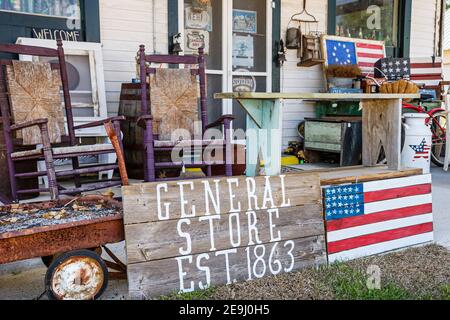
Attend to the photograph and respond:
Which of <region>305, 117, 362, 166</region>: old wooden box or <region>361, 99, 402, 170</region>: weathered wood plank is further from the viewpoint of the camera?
<region>305, 117, 362, 166</region>: old wooden box

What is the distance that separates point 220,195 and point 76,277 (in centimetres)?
67

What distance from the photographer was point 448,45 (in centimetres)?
1534

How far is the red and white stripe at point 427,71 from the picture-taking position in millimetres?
6035

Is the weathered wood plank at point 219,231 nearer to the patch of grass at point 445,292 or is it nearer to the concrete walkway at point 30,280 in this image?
the concrete walkway at point 30,280

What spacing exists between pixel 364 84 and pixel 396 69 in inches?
18.6

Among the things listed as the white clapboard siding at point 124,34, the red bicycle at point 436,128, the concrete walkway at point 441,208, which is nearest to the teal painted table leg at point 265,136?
the concrete walkway at point 441,208

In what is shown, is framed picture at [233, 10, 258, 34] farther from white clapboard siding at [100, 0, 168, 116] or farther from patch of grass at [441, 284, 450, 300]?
patch of grass at [441, 284, 450, 300]

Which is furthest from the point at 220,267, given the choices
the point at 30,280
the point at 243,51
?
the point at 243,51

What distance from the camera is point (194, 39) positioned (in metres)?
4.82

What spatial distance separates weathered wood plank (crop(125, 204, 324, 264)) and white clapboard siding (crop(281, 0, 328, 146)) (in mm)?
3262

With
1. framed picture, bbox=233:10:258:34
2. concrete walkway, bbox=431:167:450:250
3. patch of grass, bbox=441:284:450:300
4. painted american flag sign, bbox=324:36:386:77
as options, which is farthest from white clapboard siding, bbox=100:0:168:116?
patch of grass, bbox=441:284:450:300

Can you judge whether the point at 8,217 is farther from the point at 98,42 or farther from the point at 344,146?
the point at 344,146

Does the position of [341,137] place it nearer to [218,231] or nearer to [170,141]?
[170,141]

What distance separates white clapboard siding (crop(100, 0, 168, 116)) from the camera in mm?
4277
